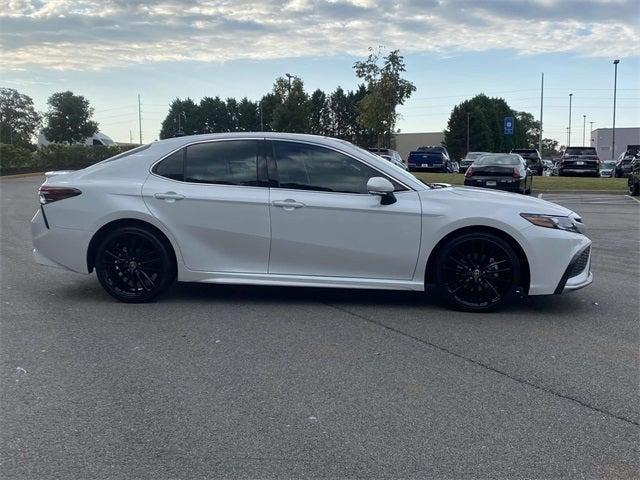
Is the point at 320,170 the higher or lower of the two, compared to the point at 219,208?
higher

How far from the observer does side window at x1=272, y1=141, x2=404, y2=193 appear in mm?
6070

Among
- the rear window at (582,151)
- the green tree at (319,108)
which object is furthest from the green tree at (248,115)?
the rear window at (582,151)

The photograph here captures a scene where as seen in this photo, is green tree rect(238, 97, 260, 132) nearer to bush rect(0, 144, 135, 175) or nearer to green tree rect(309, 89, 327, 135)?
green tree rect(309, 89, 327, 135)

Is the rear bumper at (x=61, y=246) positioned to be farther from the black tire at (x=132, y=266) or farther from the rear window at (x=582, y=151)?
the rear window at (x=582, y=151)

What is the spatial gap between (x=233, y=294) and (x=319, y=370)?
8.01 feet

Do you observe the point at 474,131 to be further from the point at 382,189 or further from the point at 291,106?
the point at 382,189

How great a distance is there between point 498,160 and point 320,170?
14.4 m

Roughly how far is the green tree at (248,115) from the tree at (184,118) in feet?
19.5

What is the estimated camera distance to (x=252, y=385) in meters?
4.20

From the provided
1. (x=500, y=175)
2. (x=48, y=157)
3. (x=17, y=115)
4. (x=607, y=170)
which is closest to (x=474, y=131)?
(x=607, y=170)

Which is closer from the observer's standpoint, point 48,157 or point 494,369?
point 494,369

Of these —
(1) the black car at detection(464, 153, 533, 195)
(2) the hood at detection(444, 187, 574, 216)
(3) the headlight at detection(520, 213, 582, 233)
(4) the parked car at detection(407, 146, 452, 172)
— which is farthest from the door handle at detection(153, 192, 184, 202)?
(4) the parked car at detection(407, 146, 452, 172)

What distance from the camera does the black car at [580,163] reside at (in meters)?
33.4

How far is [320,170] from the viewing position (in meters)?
6.13
